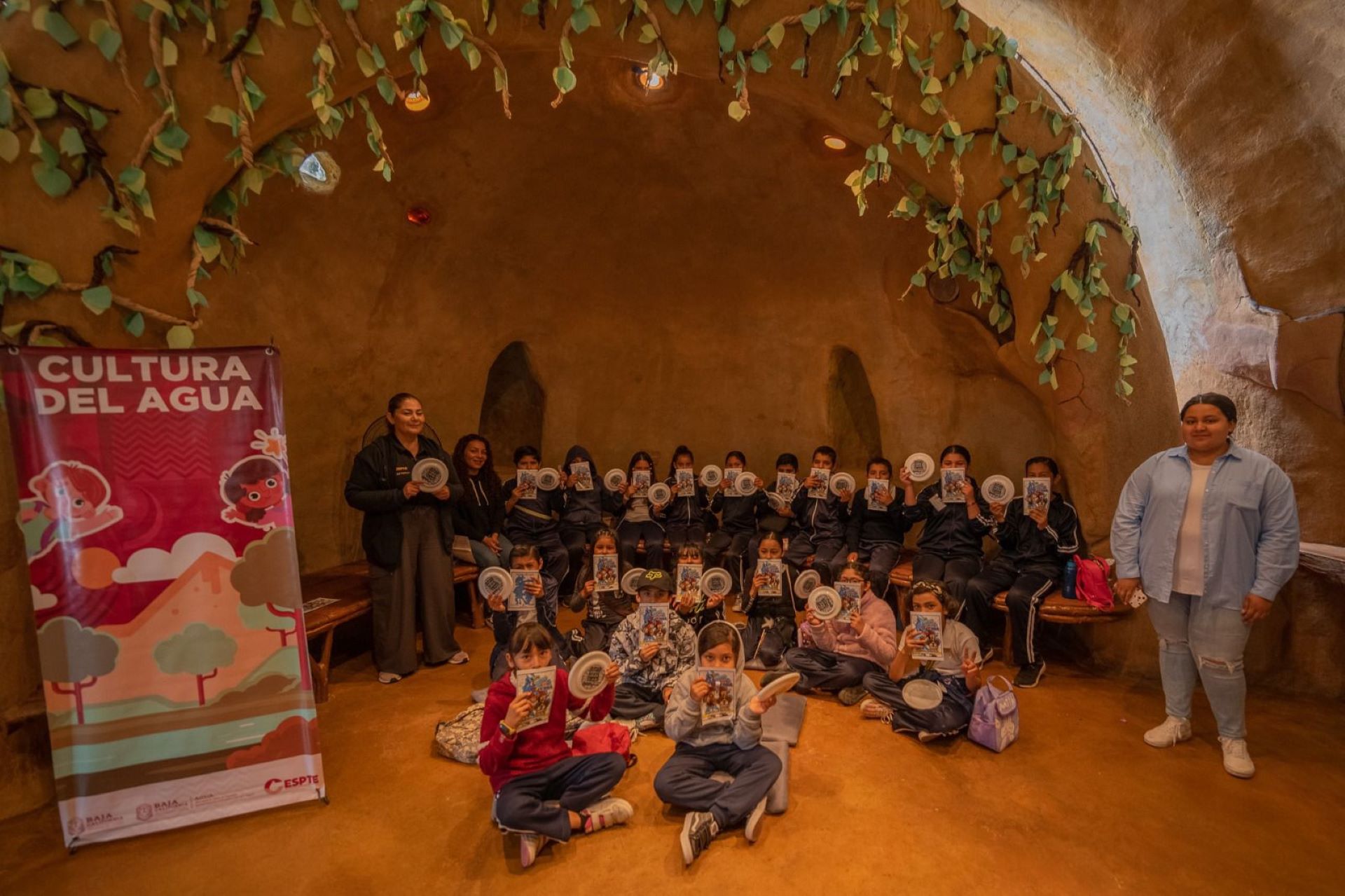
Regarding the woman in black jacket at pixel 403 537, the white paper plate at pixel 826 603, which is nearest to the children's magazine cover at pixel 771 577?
the white paper plate at pixel 826 603

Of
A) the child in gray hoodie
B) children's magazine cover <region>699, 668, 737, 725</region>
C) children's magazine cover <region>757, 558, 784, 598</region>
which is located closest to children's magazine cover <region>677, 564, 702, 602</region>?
children's magazine cover <region>757, 558, 784, 598</region>

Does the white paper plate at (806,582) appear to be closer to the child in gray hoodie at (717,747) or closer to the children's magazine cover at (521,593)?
the child in gray hoodie at (717,747)

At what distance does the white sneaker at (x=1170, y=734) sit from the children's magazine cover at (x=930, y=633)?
117 centimetres

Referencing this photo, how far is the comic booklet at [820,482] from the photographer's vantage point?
573cm

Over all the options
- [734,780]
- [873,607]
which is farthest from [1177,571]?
[734,780]

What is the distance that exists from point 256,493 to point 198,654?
0.71m

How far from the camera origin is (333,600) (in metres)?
4.51

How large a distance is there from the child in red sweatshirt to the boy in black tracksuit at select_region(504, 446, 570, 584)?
272 cm

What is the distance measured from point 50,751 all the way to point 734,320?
5.94 m

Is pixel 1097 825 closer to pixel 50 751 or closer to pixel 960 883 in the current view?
pixel 960 883

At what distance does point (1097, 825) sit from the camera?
9.48 ft

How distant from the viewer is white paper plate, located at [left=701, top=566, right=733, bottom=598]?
4184mm

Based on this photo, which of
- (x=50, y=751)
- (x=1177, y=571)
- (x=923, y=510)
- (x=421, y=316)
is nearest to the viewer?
(x=50, y=751)

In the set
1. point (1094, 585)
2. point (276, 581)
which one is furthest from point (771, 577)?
point (276, 581)
